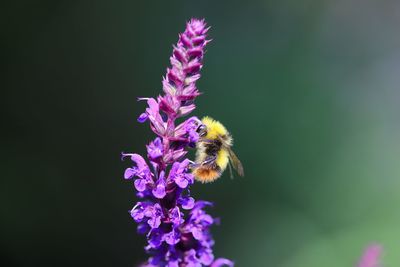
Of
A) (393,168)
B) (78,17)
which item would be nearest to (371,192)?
(393,168)

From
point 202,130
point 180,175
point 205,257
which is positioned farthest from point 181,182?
point 202,130

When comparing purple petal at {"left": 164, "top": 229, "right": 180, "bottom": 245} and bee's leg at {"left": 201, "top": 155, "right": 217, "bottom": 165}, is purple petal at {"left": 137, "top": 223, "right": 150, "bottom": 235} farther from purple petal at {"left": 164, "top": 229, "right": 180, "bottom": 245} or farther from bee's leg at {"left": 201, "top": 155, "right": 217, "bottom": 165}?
bee's leg at {"left": 201, "top": 155, "right": 217, "bottom": 165}

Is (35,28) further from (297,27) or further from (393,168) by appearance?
(393,168)

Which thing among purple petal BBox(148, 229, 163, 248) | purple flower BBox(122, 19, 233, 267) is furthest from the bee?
purple petal BBox(148, 229, 163, 248)

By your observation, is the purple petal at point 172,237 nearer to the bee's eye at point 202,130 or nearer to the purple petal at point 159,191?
the purple petal at point 159,191

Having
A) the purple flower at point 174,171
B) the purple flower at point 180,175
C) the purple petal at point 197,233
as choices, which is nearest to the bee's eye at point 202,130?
the purple flower at point 174,171

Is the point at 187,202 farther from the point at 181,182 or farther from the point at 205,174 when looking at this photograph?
the point at 205,174
